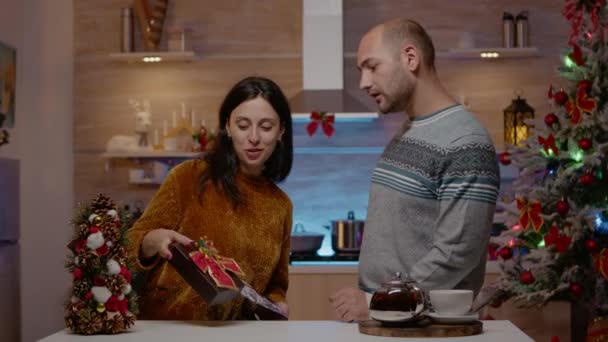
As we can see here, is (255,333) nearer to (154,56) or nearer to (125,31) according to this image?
(154,56)

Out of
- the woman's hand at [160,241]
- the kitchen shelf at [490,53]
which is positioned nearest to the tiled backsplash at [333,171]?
the kitchen shelf at [490,53]

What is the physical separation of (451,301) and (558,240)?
2.48 metres

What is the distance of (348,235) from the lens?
5547 mm

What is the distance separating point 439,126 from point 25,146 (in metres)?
3.33

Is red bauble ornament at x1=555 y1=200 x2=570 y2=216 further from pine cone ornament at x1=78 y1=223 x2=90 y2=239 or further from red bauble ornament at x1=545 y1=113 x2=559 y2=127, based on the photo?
pine cone ornament at x1=78 y1=223 x2=90 y2=239

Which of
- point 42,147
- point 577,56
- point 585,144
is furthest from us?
point 42,147

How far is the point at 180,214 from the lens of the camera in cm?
256

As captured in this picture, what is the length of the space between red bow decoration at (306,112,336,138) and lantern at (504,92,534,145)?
1.04 metres

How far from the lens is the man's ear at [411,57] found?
2.57 meters

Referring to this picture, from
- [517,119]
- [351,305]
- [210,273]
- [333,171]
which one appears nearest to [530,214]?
[517,119]

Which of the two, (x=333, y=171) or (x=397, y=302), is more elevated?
(x=333, y=171)

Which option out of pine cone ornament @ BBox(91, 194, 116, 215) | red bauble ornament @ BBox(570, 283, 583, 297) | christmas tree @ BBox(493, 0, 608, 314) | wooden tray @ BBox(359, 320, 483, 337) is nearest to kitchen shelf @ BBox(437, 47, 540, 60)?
christmas tree @ BBox(493, 0, 608, 314)

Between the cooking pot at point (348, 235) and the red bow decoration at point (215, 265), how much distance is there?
3.20 metres

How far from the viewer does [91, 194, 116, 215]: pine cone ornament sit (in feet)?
7.39
